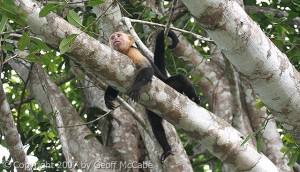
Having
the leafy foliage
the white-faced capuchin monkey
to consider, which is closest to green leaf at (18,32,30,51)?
the leafy foliage

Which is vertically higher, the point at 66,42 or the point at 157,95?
the point at 66,42

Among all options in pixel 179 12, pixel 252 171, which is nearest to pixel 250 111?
pixel 179 12

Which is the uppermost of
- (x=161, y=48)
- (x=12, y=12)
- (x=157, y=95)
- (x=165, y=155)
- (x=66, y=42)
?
(x=12, y=12)

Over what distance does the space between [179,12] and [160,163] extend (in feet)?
7.37

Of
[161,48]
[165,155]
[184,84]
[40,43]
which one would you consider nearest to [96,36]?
[161,48]

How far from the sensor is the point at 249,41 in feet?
10.1

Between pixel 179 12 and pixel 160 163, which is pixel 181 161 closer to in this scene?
pixel 160 163

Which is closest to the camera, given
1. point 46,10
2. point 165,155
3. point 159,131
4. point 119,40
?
point 46,10

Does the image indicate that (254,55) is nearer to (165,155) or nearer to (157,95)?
(157,95)

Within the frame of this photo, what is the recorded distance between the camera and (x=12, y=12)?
128 inches

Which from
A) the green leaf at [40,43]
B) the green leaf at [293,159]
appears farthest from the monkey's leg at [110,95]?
the green leaf at [293,159]

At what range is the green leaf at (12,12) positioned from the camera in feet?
10.7

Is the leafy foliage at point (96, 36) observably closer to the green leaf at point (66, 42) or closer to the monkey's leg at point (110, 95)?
the green leaf at point (66, 42)

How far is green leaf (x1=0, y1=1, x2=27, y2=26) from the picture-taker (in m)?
3.27
